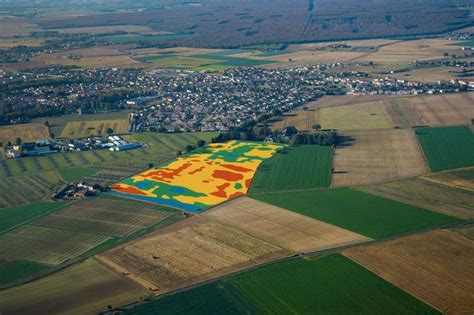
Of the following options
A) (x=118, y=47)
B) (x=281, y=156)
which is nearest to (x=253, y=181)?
(x=281, y=156)

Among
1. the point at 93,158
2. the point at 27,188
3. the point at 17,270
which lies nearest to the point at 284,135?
the point at 93,158

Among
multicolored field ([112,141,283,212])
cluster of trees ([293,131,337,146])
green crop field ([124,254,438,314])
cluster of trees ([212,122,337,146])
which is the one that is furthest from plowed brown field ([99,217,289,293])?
cluster of trees ([212,122,337,146])

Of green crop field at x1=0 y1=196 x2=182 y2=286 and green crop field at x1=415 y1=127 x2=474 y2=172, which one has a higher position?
green crop field at x1=415 y1=127 x2=474 y2=172

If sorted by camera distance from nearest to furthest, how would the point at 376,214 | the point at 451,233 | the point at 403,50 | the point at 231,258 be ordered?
the point at 231,258
the point at 451,233
the point at 376,214
the point at 403,50

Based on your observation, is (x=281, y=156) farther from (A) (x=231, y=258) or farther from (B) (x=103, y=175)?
(A) (x=231, y=258)

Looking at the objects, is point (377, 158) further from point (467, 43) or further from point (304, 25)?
point (304, 25)

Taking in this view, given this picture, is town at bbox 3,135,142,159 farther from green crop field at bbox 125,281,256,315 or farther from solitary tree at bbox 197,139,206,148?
green crop field at bbox 125,281,256,315

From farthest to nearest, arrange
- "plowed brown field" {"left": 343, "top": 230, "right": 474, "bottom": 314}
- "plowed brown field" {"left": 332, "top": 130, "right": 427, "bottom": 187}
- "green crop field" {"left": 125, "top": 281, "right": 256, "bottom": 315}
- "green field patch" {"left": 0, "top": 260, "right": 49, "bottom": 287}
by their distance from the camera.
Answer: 1. "plowed brown field" {"left": 332, "top": 130, "right": 427, "bottom": 187}
2. "green field patch" {"left": 0, "top": 260, "right": 49, "bottom": 287}
3. "plowed brown field" {"left": 343, "top": 230, "right": 474, "bottom": 314}
4. "green crop field" {"left": 125, "top": 281, "right": 256, "bottom": 315}
